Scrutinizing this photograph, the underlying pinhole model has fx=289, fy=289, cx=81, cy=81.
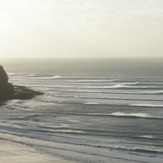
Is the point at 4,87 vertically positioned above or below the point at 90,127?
above

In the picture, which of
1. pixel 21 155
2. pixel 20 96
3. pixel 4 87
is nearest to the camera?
pixel 21 155

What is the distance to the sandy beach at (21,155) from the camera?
2270cm

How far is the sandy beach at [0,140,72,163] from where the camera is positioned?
74.5 ft

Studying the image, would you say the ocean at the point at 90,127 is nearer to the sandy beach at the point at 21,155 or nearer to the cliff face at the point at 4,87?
the sandy beach at the point at 21,155

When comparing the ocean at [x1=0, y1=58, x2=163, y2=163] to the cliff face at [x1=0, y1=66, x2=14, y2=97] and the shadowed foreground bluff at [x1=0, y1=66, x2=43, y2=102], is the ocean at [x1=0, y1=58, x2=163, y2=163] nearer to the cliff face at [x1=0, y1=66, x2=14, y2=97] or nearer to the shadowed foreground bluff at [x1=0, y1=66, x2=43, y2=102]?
the shadowed foreground bluff at [x1=0, y1=66, x2=43, y2=102]

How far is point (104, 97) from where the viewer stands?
55.0 m

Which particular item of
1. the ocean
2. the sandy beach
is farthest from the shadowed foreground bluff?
the sandy beach

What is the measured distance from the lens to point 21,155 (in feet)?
79.0

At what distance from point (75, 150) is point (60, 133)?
19.0ft

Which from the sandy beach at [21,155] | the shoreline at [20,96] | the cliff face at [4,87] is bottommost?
the sandy beach at [21,155]

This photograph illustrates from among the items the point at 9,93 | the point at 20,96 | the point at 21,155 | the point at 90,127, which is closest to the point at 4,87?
the point at 9,93

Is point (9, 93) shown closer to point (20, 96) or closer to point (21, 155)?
point (20, 96)

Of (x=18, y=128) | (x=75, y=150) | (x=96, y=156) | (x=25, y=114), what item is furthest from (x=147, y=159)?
(x=25, y=114)

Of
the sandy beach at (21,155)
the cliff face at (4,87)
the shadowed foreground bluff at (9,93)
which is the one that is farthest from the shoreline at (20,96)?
the sandy beach at (21,155)
